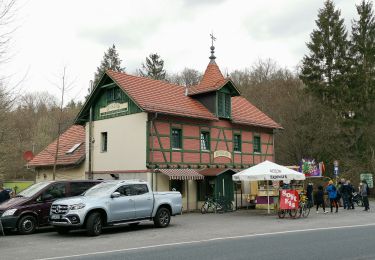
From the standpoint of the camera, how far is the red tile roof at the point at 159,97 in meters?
24.6

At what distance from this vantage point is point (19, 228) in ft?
51.9

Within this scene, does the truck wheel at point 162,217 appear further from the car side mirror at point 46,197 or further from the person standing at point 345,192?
the person standing at point 345,192

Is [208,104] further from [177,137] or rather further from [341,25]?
[341,25]

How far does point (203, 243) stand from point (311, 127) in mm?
28171

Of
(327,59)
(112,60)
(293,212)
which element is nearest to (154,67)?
(112,60)

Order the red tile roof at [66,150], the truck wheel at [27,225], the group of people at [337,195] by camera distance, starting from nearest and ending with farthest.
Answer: the truck wheel at [27,225], the group of people at [337,195], the red tile roof at [66,150]

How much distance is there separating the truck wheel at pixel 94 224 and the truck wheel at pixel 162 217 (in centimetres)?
254

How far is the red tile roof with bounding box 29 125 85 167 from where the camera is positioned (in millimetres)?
29086

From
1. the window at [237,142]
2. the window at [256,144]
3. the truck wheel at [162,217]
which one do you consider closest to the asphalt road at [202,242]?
the truck wheel at [162,217]

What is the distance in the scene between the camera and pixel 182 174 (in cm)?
2428

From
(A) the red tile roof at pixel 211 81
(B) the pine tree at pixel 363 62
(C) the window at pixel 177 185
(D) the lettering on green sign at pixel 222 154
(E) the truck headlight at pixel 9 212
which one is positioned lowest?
(E) the truck headlight at pixel 9 212

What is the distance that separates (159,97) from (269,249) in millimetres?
16320

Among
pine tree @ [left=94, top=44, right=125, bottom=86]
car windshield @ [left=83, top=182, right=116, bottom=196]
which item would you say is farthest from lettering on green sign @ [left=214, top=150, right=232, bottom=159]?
pine tree @ [left=94, top=44, right=125, bottom=86]

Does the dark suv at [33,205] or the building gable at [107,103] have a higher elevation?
the building gable at [107,103]
